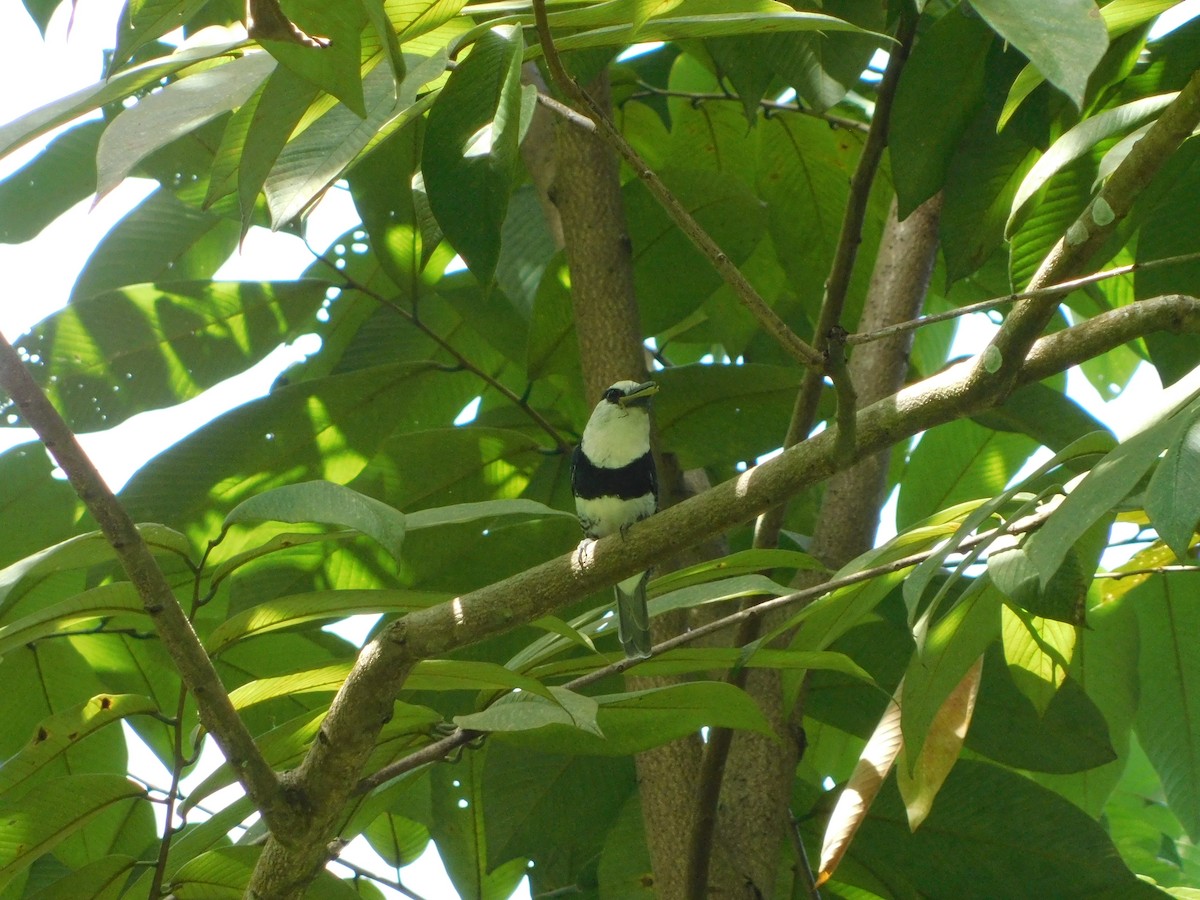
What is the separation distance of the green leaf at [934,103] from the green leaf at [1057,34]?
3.33ft

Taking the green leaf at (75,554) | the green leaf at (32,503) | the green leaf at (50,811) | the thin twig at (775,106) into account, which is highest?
the thin twig at (775,106)

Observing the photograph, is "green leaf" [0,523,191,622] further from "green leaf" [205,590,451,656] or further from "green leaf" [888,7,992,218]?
"green leaf" [888,7,992,218]

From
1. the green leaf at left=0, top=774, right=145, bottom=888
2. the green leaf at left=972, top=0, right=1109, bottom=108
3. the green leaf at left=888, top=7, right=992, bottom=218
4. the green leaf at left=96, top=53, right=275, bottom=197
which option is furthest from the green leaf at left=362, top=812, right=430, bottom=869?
the green leaf at left=972, top=0, right=1109, bottom=108

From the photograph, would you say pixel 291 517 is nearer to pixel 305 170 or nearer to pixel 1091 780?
pixel 305 170

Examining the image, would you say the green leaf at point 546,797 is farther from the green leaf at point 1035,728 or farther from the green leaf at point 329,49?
the green leaf at point 329,49

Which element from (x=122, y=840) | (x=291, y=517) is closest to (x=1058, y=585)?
(x=291, y=517)

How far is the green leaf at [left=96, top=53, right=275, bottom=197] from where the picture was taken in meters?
0.97

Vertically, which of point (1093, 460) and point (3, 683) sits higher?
point (3, 683)

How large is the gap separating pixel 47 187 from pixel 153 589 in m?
1.77

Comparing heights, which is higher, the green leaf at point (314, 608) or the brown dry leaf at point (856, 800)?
the green leaf at point (314, 608)

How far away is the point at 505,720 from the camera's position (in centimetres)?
138

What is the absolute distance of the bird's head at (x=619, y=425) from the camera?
2412 mm

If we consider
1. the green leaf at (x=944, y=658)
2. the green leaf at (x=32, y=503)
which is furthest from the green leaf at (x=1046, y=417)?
the green leaf at (x=32, y=503)

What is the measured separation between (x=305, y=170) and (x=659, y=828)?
146 cm
